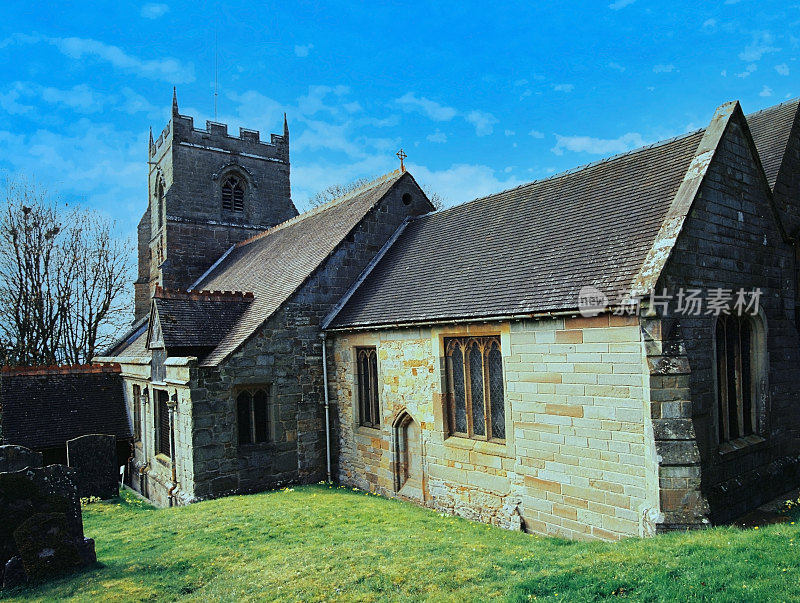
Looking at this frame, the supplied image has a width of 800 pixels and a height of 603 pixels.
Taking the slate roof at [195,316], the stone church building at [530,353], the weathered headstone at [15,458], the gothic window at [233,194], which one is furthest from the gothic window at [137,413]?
the gothic window at [233,194]

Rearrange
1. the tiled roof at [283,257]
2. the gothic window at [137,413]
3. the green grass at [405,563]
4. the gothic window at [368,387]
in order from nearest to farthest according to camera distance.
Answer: the green grass at [405,563] → the gothic window at [368,387] → the tiled roof at [283,257] → the gothic window at [137,413]

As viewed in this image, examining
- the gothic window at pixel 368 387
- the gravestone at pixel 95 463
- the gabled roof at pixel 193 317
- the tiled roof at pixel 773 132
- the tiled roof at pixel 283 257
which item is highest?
the tiled roof at pixel 773 132

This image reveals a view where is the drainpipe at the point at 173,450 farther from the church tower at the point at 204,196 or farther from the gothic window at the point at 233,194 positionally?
the gothic window at the point at 233,194

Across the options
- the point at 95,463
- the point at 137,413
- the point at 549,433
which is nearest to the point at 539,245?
the point at 549,433

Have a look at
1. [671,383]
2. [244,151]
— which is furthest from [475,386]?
[244,151]

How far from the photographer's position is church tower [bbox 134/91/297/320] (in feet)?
85.1

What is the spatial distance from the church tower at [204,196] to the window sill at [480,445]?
1807 cm

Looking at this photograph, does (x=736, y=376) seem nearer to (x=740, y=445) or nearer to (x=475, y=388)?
(x=740, y=445)

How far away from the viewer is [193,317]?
15305mm

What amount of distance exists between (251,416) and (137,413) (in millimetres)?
7942

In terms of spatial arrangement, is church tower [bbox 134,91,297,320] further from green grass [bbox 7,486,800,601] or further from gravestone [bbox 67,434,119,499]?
green grass [bbox 7,486,800,601]

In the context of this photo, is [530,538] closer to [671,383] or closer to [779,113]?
[671,383]

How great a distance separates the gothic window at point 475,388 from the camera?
11.3m

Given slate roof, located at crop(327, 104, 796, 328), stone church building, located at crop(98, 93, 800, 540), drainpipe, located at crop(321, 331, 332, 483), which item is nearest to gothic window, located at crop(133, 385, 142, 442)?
stone church building, located at crop(98, 93, 800, 540)
